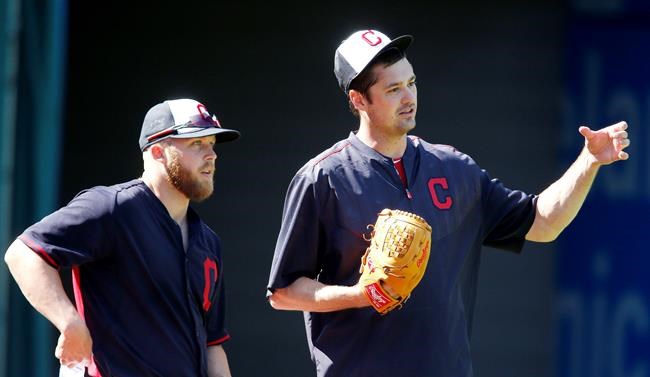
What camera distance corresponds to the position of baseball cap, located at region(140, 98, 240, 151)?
358 centimetres

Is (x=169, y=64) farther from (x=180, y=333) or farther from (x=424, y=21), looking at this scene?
(x=180, y=333)

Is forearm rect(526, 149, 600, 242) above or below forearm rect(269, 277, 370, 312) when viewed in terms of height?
above

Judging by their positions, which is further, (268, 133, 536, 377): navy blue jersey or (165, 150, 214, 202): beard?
(165, 150, 214, 202): beard

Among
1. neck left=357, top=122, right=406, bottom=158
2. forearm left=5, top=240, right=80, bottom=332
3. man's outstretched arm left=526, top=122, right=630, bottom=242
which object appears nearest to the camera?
forearm left=5, top=240, right=80, bottom=332

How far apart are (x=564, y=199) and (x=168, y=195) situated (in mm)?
1194

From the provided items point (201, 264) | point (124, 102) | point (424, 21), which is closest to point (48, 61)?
point (124, 102)

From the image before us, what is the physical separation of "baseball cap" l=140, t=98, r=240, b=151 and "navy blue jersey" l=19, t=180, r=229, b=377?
0.21 m

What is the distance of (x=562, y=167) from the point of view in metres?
6.50

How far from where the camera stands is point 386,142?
354 centimetres

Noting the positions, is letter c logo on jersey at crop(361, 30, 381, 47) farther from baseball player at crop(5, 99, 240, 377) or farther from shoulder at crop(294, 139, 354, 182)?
baseball player at crop(5, 99, 240, 377)

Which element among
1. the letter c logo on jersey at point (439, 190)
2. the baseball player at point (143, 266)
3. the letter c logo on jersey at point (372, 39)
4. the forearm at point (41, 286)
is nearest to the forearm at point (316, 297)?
the baseball player at point (143, 266)

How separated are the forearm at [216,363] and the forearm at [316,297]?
0.92 ft

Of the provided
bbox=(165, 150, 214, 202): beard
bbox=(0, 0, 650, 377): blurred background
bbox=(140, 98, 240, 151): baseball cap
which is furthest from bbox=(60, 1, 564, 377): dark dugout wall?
bbox=(165, 150, 214, 202): beard

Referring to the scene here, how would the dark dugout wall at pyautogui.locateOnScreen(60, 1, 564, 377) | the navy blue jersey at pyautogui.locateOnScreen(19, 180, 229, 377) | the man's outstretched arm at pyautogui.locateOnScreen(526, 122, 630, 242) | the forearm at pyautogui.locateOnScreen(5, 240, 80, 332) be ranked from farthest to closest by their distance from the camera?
the dark dugout wall at pyautogui.locateOnScreen(60, 1, 564, 377), the man's outstretched arm at pyautogui.locateOnScreen(526, 122, 630, 242), the navy blue jersey at pyautogui.locateOnScreen(19, 180, 229, 377), the forearm at pyautogui.locateOnScreen(5, 240, 80, 332)
